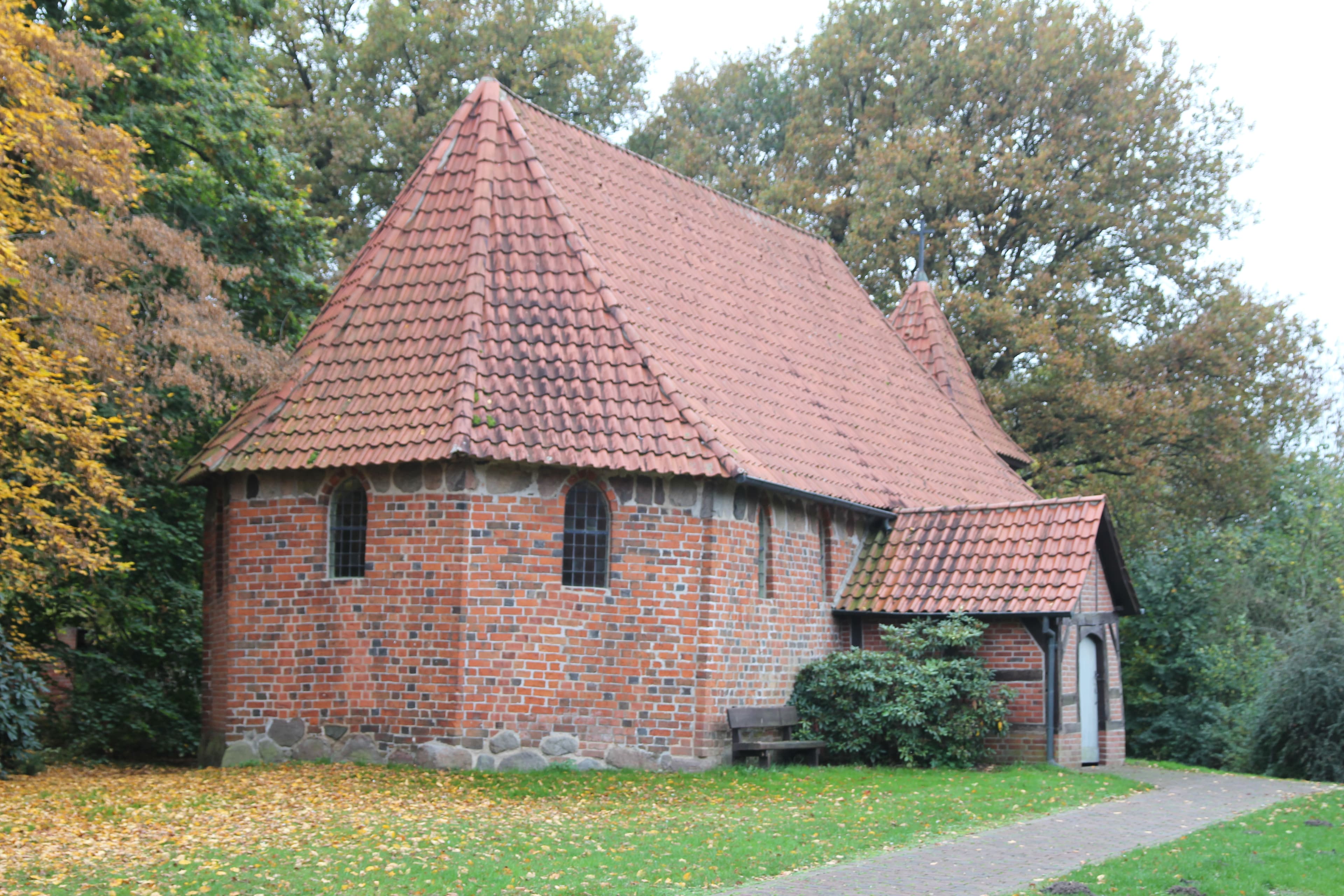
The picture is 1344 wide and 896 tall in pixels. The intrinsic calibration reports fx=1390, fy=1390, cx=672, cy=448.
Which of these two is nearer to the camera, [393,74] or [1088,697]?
[1088,697]

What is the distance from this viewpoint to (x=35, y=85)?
14055 mm

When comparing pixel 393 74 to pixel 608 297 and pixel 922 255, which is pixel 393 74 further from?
pixel 608 297

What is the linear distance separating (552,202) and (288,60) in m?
18.5

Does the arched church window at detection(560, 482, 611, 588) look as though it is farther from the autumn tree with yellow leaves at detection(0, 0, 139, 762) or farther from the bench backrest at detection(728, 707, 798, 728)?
the autumn tree with yellow leaves at detection(0, 0, 139, 762)

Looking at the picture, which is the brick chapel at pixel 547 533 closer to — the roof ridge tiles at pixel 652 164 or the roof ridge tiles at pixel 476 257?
the roof ridge tiles at pixel 476 257

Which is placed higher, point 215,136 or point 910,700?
point 215,136

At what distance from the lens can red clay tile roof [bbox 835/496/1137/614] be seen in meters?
18.0

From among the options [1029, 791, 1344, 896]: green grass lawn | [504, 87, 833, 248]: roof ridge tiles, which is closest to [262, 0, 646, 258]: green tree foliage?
[504, 87, 833, 248]: roof ridge tiles

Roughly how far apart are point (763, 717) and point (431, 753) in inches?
165

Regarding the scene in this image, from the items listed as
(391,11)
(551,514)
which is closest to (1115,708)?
(551,514)

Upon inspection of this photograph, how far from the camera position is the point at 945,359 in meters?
28.0

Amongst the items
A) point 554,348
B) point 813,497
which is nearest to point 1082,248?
point 813,497

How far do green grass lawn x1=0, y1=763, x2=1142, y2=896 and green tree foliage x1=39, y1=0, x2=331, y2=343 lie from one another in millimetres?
7717

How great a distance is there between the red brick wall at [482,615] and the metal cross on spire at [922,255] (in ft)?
42.1
